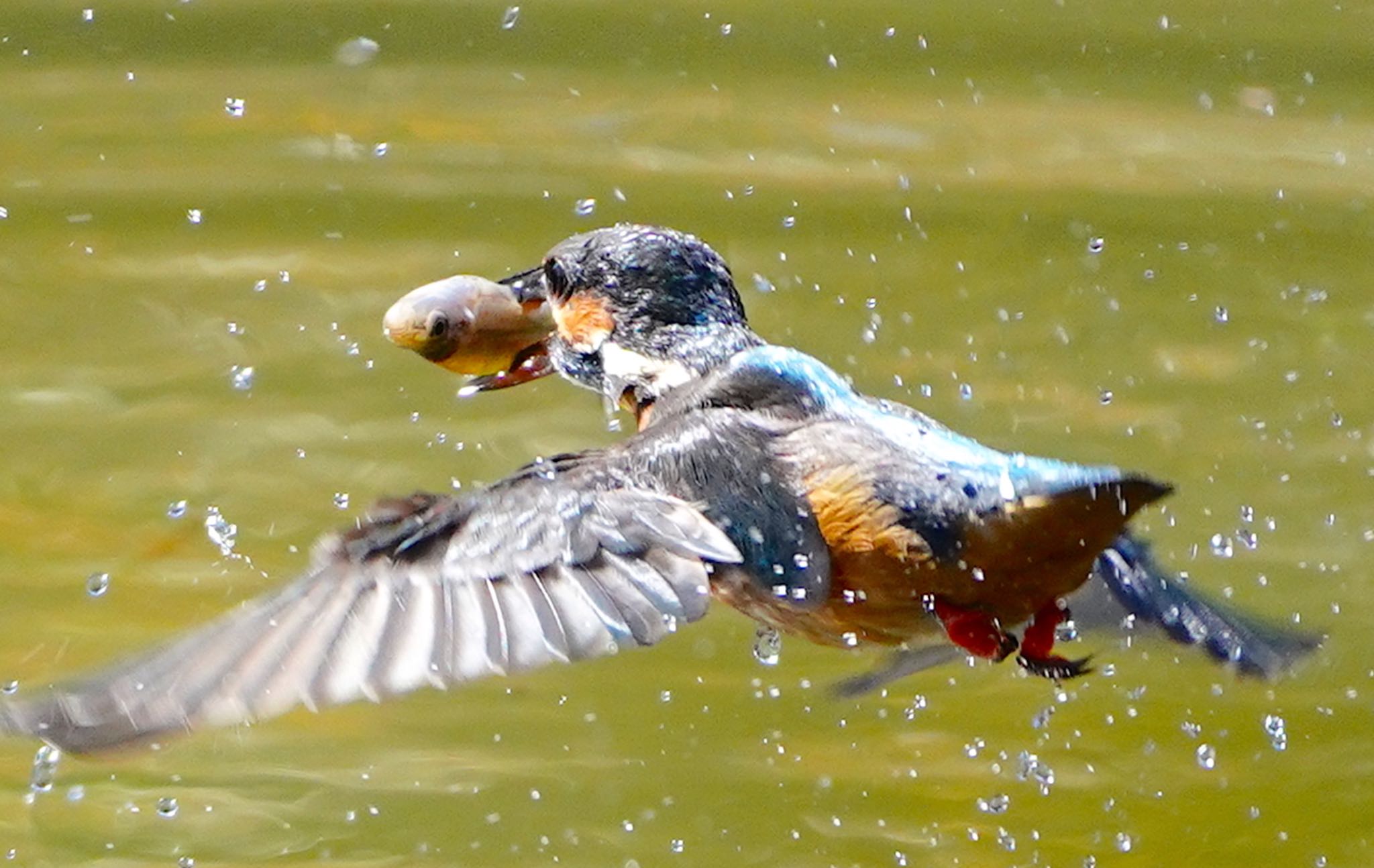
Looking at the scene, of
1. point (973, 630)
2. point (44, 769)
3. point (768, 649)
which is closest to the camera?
point (973, 630)

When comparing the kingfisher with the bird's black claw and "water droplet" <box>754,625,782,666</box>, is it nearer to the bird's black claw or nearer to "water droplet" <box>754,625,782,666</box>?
the bird's black claw

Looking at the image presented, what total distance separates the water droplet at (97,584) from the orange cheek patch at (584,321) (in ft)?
3.56

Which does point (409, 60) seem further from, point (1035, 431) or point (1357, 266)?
point (1357, 266)

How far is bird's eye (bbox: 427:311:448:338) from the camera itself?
301 cm

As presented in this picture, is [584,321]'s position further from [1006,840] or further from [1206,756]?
[1206,756]

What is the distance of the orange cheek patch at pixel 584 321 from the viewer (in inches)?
117

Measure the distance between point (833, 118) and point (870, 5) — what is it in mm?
322

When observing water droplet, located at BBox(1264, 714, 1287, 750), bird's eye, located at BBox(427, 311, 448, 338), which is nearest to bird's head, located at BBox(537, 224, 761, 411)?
bird's eye, located at BBox(427, 311, 448, 338)

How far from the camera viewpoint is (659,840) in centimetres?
308

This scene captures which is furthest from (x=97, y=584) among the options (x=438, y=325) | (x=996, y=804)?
(x=996, y=804)

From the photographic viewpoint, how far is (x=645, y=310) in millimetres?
2945

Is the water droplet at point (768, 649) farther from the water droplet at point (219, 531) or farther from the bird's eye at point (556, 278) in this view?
the water droplet at point (219, 531)

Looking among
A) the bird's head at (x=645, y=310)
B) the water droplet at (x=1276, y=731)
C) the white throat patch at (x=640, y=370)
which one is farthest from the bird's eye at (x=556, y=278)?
the water droplet at (x=1276, y=731)

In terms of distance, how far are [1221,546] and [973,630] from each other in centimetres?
151
